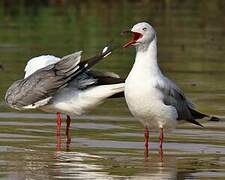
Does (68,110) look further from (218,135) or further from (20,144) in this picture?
(218,135)

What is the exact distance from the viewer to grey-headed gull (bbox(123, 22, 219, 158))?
1210 cm

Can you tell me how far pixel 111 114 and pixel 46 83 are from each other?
87.6 inches

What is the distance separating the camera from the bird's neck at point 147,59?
12.3 m

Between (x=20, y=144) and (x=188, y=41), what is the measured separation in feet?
44.8

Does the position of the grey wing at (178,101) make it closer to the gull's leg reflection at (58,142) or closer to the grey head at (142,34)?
the grey head at (142,34)

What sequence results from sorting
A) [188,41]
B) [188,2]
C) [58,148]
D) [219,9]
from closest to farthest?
[58,148]
[188,41]
[219,9]
[188,2]

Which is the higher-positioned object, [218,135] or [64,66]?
[64,66]

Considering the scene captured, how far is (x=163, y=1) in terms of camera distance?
39.1 meters

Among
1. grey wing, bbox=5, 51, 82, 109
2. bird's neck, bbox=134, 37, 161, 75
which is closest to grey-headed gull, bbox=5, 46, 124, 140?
grey wing, bbox=5, 51, 82, 109

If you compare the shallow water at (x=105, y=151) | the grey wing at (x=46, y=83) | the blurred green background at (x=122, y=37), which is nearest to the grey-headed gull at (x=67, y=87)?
the grey wing at (x=46, y=83)

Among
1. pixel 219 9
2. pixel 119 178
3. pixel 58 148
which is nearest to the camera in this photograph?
Result: pixel 119 178

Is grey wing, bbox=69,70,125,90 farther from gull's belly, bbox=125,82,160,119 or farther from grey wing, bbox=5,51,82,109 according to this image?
gull's belly, bbox=125,82,160,119

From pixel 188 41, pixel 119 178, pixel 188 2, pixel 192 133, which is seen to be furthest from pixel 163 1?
pixel 119 178

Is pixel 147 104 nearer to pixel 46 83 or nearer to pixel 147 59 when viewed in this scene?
pixel 147 59
